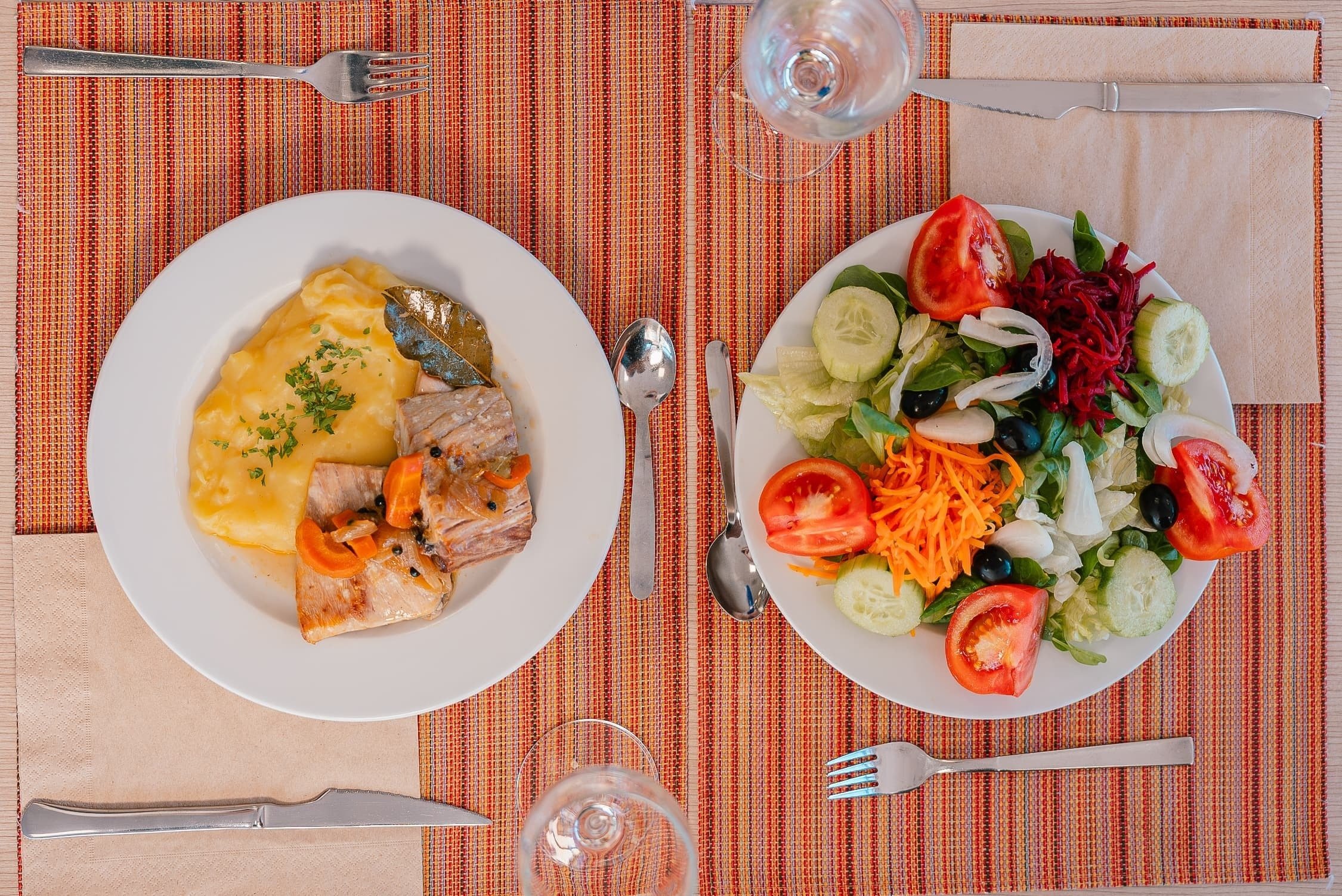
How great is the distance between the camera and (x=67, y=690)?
9.11 feet

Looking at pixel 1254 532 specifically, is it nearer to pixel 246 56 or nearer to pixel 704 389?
pixel 704 389

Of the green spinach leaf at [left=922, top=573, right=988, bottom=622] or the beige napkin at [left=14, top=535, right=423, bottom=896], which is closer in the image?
the green spinach leaf at [left=922, top=573, right=988, bottom=622]

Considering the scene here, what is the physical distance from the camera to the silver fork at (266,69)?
109 inches

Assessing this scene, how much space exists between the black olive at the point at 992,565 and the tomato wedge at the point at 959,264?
634 mm

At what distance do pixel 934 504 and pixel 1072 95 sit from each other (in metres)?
1.39

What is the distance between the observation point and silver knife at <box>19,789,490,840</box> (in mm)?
2744

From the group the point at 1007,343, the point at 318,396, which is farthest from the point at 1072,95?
the point at 318,396

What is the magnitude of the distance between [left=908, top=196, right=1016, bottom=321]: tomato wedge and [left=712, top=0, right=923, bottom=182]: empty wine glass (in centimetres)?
33

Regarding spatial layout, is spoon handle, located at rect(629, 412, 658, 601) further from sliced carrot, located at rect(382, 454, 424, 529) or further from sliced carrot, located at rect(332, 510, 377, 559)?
sliced carrot, located at rect(332, 510, 377, 559)

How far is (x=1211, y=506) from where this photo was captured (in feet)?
8.22

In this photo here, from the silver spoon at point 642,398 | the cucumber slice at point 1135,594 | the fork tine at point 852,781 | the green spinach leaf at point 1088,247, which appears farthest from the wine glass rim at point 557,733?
the green spinach leaf at point 1088,247

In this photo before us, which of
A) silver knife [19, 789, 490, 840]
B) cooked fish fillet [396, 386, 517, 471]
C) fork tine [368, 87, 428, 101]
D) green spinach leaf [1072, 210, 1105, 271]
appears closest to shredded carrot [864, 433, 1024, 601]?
green spinach leaf [1072, 210, 1105, 271]

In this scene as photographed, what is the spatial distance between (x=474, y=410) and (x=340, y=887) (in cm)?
150

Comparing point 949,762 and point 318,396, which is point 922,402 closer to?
point 949,762
